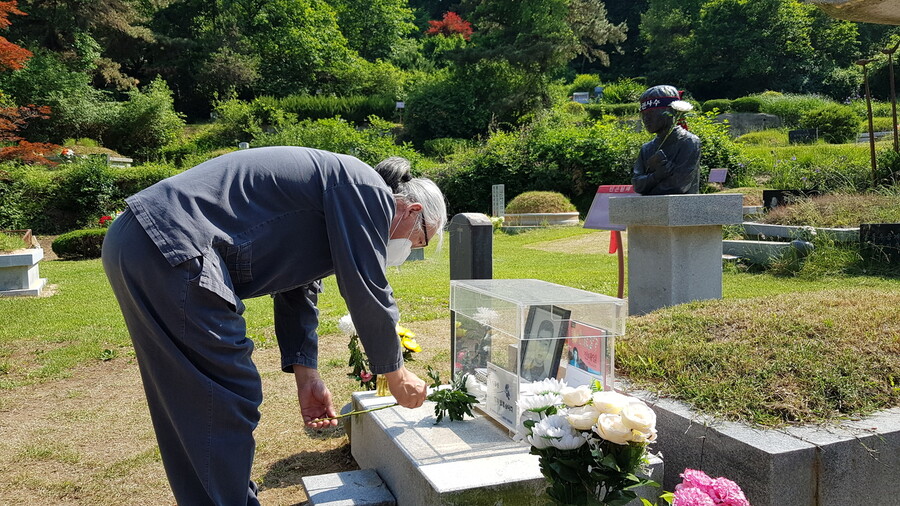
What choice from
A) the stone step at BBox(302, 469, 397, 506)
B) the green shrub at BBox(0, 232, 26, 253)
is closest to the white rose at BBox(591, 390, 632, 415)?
the stone step at BBox(302, 469, 397, 506)

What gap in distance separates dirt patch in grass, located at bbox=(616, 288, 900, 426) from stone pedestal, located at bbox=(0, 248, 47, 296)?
8.63m

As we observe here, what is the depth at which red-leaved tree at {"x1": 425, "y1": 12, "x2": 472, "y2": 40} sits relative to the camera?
56250 millimetres

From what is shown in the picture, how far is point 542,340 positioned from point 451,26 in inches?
2217

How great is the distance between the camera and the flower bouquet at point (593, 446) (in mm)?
1962

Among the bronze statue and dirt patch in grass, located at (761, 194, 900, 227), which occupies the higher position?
the bronze statue

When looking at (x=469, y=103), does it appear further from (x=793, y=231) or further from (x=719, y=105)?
(x=793, y=231)

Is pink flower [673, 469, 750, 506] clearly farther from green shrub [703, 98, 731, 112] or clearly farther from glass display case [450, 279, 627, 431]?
green shrub [703, 98, 731, 112]

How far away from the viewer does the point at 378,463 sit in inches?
129

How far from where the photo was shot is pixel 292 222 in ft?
7.25

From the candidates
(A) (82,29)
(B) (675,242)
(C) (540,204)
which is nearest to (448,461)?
(B) (675,242)

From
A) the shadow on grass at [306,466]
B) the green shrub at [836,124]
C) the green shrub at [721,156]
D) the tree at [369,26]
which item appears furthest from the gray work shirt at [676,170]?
the tree at [369,26]

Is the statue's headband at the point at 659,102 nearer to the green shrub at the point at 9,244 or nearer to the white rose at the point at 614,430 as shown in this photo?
the white rose at the point at 614,430

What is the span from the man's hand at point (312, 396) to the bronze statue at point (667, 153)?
424 centimetres

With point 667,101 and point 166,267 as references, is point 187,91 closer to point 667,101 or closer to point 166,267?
point 667,101
